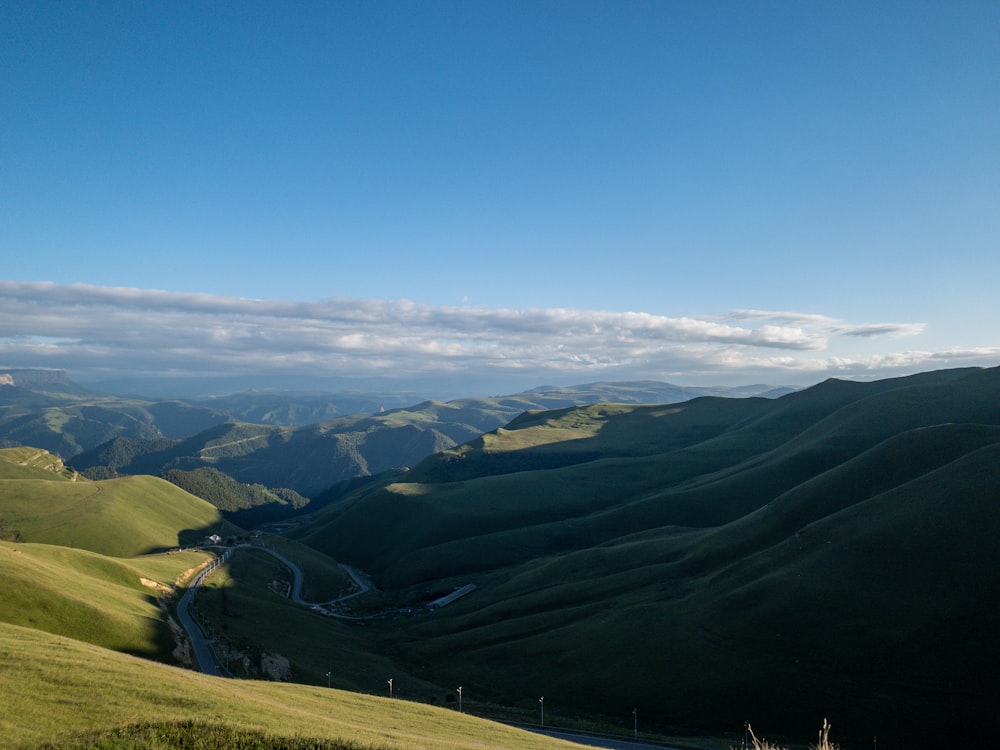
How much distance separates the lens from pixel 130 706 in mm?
27750

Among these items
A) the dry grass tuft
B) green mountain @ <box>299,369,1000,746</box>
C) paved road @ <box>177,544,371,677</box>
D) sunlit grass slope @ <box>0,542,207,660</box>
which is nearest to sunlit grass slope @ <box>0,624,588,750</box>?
the dry grass tuft

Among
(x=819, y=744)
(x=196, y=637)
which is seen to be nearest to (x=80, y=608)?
(x=196, y=637)

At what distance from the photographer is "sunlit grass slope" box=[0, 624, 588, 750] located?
1005 inches

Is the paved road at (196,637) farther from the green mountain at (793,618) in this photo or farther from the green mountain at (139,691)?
the green mountain at (793,618)

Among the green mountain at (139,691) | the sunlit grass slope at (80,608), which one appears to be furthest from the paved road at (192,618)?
the sunlit grass slope at (80,608)

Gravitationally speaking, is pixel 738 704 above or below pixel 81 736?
below

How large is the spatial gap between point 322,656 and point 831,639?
7123 cm

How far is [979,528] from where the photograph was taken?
84062 millimetres

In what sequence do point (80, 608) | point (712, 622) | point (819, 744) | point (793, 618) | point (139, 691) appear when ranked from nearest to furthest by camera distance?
point (139, 691) → point (819, 744) → point (80, 608) → point (793, 618) → point (712, 622)

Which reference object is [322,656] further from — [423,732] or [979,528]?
[979,528]

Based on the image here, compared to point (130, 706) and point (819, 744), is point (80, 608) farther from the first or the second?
point (819, 744)

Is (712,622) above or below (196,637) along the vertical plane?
above

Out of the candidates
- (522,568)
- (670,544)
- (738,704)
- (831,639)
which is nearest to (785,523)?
(670,544)

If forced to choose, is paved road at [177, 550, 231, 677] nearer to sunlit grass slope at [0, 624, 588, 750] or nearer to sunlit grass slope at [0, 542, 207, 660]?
sunlit grass slope at [0, 542, 207, 660]
